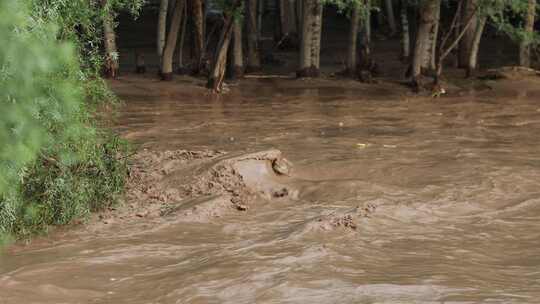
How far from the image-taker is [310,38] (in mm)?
20969

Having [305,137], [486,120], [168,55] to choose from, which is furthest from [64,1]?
[168,55]

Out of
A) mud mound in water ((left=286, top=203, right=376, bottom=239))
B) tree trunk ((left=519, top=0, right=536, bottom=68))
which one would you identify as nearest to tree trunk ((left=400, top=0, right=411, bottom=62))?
tree trunk ((left=519, top=0, right=536, bottom=68))

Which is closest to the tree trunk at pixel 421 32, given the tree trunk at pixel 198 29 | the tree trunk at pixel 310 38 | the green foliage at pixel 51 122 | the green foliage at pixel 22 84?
the tree trunk at pixel 310 38

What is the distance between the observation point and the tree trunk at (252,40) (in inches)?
880

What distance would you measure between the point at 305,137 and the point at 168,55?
Result: 27.0 ft

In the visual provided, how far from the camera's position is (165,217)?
849 cm

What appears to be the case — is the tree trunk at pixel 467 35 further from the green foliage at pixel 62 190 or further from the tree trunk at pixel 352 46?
the green foliage at pixel 62 190

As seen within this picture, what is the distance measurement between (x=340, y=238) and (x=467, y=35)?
53.6ft

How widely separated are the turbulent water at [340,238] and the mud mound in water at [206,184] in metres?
0.12

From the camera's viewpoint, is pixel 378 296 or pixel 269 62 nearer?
pixel 378 296

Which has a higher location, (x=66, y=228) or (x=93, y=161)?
(x=93, y=161)

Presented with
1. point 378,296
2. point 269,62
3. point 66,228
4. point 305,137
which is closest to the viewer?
point 378,296

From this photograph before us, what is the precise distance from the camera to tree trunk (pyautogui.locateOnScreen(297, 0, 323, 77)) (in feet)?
67.6

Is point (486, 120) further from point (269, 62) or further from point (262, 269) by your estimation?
point (269, 62)
